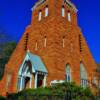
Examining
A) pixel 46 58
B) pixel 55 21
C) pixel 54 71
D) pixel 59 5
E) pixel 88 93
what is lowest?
pixel 88 93

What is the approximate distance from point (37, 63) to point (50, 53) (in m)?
2.17

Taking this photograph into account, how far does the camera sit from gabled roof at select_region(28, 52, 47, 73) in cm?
2764

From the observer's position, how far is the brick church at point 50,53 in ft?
93.2

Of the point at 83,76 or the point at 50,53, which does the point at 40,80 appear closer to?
the point at 50,53

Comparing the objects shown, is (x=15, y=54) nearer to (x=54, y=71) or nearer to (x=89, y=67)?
(x=54, y=71)

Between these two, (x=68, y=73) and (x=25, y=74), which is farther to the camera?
(x=68, y=73)

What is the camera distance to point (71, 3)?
114 feet

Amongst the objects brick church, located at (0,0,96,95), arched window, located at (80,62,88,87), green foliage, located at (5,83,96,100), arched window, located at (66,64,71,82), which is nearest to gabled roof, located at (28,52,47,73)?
brick church, located at (0,0,96,95)

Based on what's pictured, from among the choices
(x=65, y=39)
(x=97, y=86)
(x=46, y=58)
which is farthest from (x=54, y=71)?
(x=97, y=86)

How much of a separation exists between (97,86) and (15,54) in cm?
1379

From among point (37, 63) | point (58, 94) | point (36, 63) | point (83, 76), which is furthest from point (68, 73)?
point (58, 94)

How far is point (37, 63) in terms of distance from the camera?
28.3 m

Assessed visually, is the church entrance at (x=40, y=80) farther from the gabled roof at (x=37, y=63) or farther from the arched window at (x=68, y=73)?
the arched window at (x=68, y=73)

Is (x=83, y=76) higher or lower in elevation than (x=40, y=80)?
higher
